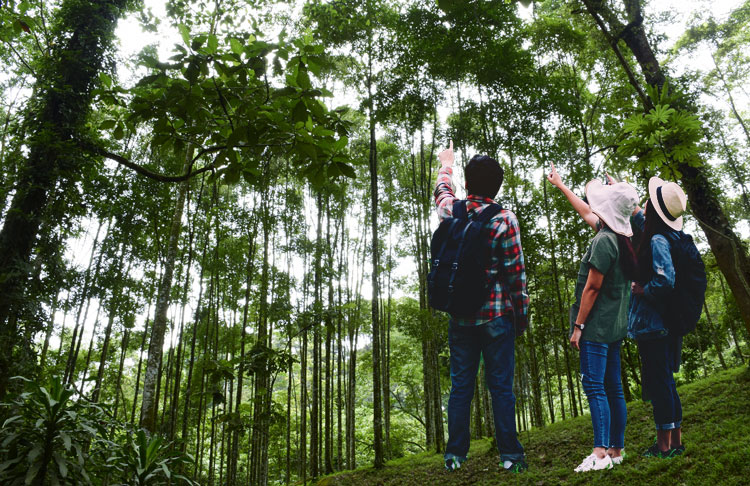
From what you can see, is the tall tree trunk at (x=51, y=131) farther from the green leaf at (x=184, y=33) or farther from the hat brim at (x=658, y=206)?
the hat brim at (x=658, y=206)

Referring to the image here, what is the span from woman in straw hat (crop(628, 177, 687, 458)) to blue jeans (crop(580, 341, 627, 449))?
342 mm

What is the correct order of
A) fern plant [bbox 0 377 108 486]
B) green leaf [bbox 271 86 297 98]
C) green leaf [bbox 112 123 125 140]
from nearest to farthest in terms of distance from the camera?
1. green leaf [bbox 271 86 297 98]
2. green leaf [bbox 112 123 125 140]
3. fern plant [bbox 0 377 108 486]

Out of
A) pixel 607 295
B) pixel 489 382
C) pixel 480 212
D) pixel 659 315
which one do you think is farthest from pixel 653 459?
pixel 480 212

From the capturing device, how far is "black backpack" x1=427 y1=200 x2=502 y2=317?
2359mm

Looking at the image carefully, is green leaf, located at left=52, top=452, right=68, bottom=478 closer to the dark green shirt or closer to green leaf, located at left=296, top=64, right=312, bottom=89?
green leaf, located at left=296, top=64, right=312, bottom=89

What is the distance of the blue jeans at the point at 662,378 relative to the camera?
2754 millimetres

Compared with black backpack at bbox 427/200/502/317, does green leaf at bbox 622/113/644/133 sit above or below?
above

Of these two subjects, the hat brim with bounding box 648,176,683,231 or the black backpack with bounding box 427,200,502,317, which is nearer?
the black backpack with bounding box 427,200,502,317

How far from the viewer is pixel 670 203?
285cm

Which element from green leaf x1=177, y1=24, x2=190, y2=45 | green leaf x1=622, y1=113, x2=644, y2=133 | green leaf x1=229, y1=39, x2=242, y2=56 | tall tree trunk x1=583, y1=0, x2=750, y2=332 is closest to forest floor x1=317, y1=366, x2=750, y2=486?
tall tree trunk x1=583, y1=0, x2=750, y2=332

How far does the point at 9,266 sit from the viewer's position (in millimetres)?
3457

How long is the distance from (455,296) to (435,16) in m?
3.64

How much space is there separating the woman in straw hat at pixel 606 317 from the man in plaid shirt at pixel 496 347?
0.60m

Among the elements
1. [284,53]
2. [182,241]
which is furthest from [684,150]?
[182,241]
